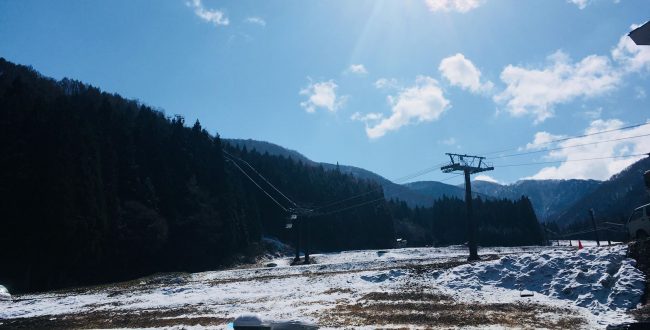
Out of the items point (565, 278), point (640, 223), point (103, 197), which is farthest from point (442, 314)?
point (103, 197)

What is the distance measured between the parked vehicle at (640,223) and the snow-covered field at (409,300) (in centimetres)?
283

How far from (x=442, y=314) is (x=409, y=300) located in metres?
4.64

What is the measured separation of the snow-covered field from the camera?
19.5 meters

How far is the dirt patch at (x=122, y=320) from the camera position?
22.2 metres

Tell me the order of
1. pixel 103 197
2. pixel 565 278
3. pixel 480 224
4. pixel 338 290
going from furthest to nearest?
1. pixel 480 224
2. pixel 103 197
3. pixel 338 290
4. pixel 565 278

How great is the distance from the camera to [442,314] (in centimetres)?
2047

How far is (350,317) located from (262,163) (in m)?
109

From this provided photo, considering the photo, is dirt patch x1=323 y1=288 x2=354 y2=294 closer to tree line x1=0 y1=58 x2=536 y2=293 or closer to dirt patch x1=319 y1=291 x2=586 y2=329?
dirt patch x1=319 y1=291 x2=586 y2=329

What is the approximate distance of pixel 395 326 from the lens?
1839 cm

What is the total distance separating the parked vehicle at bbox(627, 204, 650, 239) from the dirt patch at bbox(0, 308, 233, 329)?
79.9ft

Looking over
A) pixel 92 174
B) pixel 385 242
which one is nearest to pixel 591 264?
pixel 92 174

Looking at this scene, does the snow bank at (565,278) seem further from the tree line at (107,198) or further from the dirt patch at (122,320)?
the tree line at (107,198)

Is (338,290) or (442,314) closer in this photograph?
(442,314)

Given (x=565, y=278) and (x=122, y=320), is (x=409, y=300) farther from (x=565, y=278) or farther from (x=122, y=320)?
(x=122, y=320)
